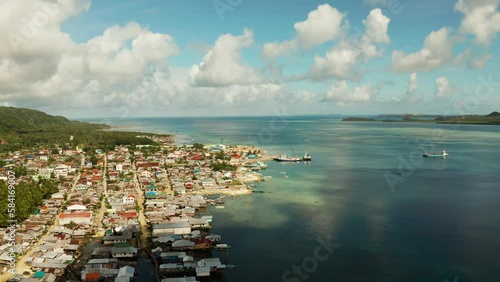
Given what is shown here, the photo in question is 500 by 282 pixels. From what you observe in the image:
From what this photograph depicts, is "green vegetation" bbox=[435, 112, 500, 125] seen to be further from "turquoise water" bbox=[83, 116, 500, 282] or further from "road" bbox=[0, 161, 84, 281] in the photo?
"road" bbox=[0, 161, 84, 281]

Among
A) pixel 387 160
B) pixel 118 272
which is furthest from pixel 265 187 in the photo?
pixel 387 160

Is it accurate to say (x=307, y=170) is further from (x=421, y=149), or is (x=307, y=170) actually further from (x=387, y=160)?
(x=421, y=149)

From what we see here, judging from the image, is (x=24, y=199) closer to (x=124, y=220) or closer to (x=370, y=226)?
(x=124, y=220)
